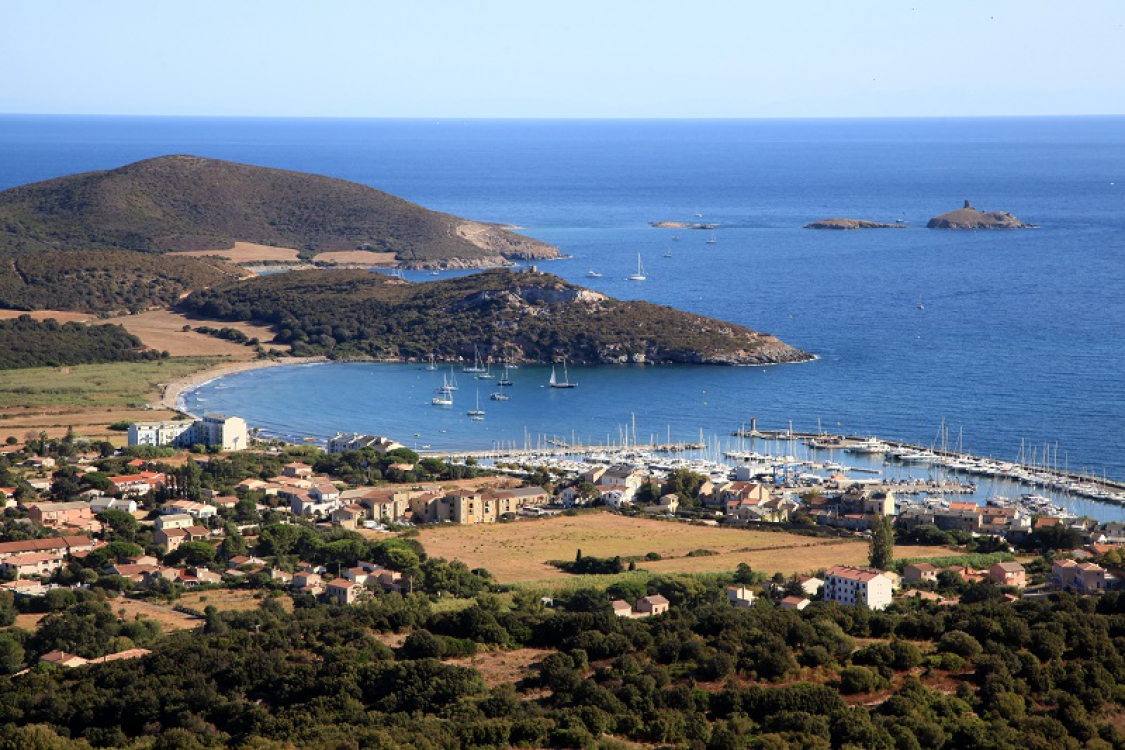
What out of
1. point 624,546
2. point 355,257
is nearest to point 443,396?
point 624,546

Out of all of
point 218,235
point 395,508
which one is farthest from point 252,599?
point 218,235

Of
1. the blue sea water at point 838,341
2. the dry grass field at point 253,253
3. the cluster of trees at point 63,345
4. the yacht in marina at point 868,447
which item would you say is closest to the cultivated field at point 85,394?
the cluster of trees at point 63,345

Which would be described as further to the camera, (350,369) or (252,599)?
(350,369)

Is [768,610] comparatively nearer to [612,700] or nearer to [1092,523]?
[612,700]

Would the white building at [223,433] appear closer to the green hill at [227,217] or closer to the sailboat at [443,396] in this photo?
the sailboat at [443,396]

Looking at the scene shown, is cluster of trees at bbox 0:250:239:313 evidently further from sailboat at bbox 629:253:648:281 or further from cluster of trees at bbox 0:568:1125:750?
cluster of trees at bbox 0:568:1125:750

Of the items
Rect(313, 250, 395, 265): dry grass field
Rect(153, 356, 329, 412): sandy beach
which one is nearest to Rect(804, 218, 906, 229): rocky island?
Rect(313, 250, 395, 265): dry grass field
